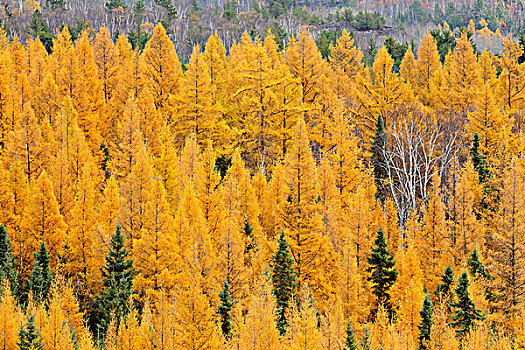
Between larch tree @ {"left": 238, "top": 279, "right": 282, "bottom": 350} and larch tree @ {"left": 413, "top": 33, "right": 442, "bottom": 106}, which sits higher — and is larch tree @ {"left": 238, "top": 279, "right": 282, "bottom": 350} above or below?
below

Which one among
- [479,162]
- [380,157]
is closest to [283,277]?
[380,157]

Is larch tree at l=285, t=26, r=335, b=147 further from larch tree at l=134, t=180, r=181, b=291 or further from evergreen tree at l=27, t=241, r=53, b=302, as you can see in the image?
evergreen tree at l=27, t=241, r=53, b=302

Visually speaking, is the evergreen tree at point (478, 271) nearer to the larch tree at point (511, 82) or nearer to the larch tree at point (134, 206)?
the larch tree at point (511, 82)

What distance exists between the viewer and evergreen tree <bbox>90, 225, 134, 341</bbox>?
128 ft

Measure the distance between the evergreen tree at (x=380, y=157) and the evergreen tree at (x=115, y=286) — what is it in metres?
22.0

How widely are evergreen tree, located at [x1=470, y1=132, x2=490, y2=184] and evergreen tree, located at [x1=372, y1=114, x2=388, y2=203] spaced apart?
687cm

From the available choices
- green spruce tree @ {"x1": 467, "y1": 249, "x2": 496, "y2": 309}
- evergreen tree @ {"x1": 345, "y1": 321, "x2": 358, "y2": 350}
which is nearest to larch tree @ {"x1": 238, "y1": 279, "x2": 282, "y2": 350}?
evergreen tree @ {"x1": 345, "y1": 321, "x2": 358, "y2": 350}

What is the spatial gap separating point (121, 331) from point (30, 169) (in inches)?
675

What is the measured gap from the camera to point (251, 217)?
4550cm

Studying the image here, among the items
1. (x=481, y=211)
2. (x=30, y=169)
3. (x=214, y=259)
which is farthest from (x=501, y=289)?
(x=30, y=169)

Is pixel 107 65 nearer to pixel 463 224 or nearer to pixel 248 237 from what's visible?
pixel 248 237

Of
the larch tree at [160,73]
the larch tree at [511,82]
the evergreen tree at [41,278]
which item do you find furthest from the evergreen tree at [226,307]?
the larch tree at [511,82]

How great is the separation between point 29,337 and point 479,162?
34694 millimetres

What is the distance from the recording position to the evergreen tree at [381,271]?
143 feet
